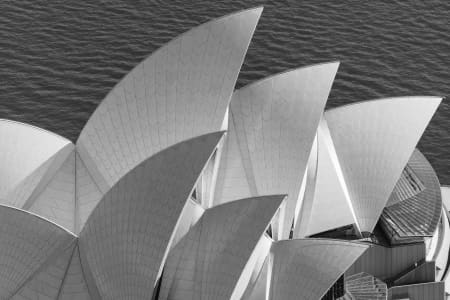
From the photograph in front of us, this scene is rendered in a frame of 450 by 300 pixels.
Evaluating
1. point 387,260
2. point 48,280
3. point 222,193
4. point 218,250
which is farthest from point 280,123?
point 48,280

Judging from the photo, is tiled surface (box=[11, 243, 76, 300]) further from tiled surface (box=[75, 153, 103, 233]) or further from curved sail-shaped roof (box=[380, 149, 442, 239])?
curved sail-shaped roof (box=[380, 149, 442, 239])

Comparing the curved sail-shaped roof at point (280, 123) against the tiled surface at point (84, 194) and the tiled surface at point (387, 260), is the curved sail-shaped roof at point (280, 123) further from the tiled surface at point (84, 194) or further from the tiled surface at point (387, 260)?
the tiled surface at point (84, 194)

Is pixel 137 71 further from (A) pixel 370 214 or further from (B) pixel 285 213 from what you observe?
(A) pixel 370 214

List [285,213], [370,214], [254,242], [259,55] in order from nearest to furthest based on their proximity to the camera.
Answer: [254,242] < [285,213] < [370,214] < [259,55]

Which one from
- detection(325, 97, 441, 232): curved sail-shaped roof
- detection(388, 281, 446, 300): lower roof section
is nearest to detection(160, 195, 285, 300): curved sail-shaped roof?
detection(388, 281, 446, 300): lower roof section

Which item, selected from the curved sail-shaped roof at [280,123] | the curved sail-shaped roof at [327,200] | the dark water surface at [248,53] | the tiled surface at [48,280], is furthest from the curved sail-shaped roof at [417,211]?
the tiled surface at [48,280]

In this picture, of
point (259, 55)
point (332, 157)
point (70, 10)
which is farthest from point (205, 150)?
point (70, 10)

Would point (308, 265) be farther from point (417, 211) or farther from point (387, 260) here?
point (417, 211)
